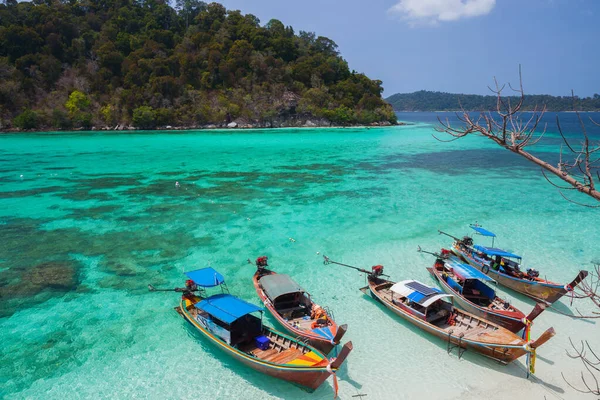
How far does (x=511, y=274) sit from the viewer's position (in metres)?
Result: 15.5

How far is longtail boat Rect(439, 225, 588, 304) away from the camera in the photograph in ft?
45.5

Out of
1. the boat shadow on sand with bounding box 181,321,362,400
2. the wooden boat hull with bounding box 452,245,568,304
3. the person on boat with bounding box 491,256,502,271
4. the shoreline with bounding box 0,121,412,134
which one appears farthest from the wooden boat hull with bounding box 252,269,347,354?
the shoreline with bounding box 0,121,412,134

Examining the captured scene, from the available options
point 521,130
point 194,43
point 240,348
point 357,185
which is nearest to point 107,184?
point 357,185

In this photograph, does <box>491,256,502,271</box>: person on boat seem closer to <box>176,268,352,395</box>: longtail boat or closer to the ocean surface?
the ocean surface

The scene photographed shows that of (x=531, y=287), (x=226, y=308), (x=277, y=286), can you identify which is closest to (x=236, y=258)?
(x=277, y=286)

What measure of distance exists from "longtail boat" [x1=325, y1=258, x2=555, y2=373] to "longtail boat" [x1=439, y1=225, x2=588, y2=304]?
355 centimetres

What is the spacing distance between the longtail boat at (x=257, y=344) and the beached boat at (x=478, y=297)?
616cm

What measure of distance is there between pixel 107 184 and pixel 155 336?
2549 centimetres

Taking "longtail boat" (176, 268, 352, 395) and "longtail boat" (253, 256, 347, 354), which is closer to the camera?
"longtail boat" (176, 268, 352, 395)

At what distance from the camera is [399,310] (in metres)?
13.1

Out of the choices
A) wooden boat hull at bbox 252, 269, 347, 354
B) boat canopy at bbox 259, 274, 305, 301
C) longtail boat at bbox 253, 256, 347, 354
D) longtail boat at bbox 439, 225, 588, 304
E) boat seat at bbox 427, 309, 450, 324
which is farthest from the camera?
longtail boat at bbox 439, 225, 588, 304

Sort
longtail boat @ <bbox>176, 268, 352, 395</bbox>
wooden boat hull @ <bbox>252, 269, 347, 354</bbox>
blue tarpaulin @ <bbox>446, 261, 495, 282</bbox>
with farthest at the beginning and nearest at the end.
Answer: blue tarpaulin @ <bbox>446, 261, 495, 282</bbox>, wooden boat hull @ <bbox>252, 269, 347, 354</bbox>, longtail boat @ <bbox>176, 268, 352, 395</bbox>

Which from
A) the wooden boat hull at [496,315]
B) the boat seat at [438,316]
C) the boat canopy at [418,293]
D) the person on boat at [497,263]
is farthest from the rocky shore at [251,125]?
the boat seat at [438,316]

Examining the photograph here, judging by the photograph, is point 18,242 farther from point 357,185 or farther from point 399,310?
point 357,185
